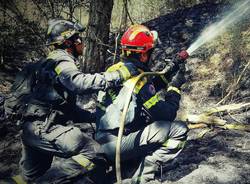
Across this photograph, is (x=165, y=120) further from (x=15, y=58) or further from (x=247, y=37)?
(x=15, y=58)

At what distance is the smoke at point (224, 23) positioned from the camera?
7.84 metres

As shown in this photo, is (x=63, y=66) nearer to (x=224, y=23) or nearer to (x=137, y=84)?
(x=137, y=84)

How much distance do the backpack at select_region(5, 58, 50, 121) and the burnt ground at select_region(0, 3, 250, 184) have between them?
147cm

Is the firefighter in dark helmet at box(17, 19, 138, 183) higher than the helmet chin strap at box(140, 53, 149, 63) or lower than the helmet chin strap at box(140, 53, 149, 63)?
lower

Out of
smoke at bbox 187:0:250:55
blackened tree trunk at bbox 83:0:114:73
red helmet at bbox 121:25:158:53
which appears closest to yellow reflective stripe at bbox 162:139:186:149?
red helmet at bbox 121:25:158:53

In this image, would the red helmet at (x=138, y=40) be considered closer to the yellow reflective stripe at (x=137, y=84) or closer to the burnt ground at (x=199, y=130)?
the yellow reflective stripe at (x=137, y=84)

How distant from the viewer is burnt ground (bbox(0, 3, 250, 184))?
13.9 ft

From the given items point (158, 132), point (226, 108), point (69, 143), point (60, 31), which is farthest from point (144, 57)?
point (226, 108)

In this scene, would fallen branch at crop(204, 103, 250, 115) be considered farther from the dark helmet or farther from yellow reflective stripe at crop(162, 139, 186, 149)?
the dark helmet

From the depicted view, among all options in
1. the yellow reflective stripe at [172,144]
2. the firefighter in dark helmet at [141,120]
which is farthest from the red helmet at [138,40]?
the yellow reflective stripe at [172,144]

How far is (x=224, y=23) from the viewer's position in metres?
8.19

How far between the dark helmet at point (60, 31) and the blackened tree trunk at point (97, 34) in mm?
2537

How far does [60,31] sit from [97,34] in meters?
2.94

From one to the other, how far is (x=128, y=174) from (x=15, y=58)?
6.18m
